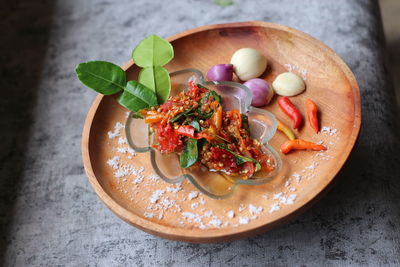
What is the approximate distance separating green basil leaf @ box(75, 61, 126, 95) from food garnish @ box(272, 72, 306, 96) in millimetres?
457

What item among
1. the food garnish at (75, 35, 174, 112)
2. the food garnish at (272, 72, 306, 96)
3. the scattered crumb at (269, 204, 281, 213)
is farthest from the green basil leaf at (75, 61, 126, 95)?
the scattered crumb at (269, 204, 281, 213)

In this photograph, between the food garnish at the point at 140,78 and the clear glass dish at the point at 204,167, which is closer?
the clear glass dish at the point at 204,167

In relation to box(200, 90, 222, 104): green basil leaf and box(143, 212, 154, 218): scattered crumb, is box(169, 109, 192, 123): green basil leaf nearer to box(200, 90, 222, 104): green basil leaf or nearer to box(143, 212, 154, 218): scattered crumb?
box(200, 90, 222, 104): green basil leaf

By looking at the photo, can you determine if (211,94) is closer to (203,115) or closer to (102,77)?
(203,115)

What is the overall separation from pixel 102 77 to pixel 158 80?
16 centimetres

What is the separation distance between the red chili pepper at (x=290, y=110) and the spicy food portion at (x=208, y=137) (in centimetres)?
14

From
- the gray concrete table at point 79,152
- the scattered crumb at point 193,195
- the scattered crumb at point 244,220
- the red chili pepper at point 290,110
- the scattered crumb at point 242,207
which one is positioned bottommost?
the gray concrete table at point 79,152

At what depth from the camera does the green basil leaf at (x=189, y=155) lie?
3.97 feet

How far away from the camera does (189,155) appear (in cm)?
122

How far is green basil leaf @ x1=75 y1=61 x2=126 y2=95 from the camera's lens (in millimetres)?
1365

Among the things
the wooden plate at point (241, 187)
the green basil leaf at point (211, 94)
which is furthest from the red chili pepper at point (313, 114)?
the green basil leaf at point (211, 94)

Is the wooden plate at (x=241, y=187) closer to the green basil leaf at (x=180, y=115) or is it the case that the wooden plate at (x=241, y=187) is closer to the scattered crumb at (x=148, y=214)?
the scattered crumb at (x=148, y=214)

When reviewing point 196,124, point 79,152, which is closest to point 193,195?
point 196,124

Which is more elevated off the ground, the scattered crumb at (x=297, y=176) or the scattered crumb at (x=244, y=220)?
the scattered crumb at (x=297, y=176)
